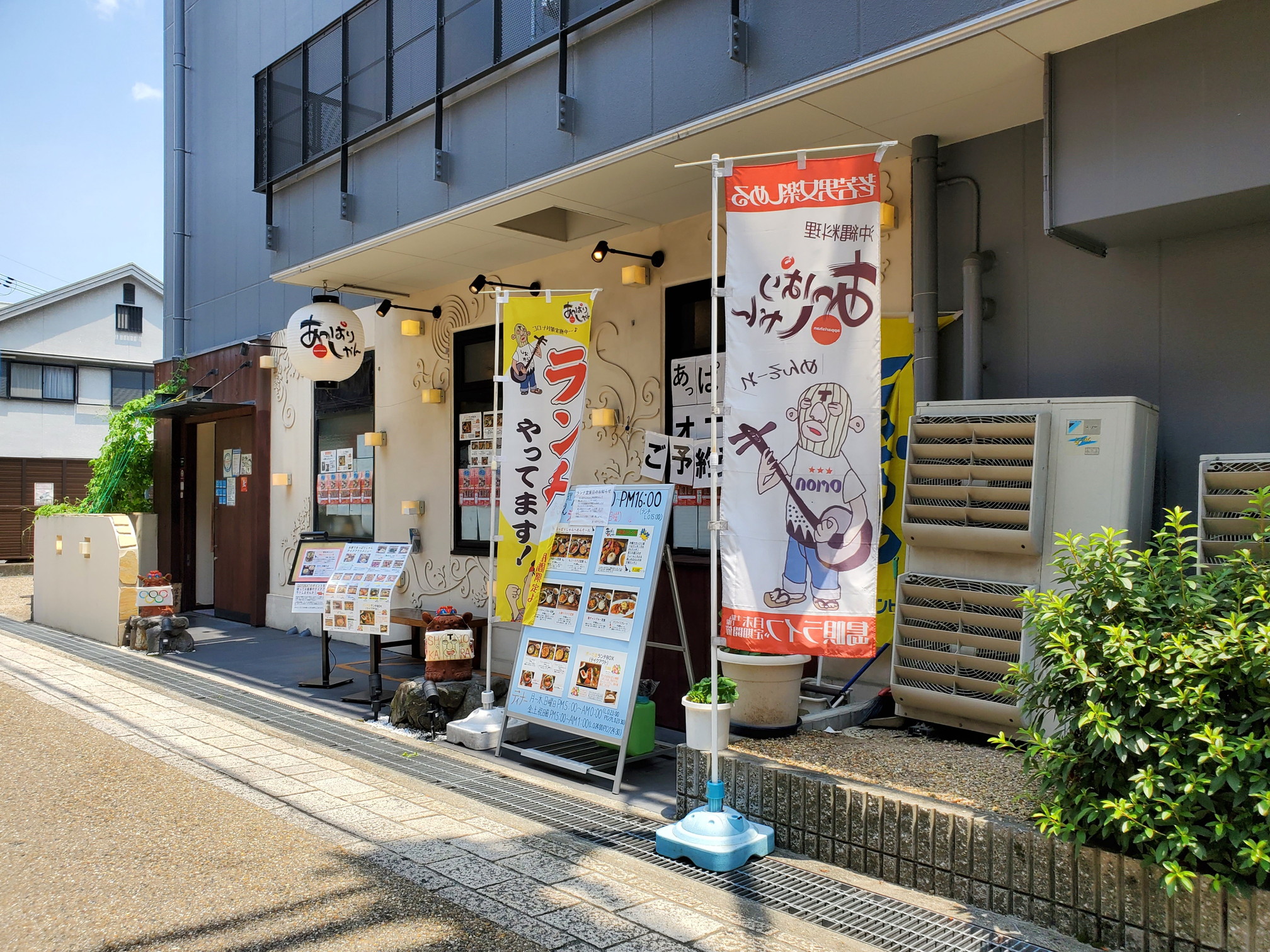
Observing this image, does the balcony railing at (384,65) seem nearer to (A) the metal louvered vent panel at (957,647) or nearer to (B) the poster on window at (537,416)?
(B) the poster on window at (537,416)

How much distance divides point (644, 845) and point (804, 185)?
3423 mm

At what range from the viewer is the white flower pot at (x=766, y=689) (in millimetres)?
5270

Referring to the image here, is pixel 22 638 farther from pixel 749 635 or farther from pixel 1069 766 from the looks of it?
pixel 1069 766

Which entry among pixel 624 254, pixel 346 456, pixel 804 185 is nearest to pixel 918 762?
pixel 804 185

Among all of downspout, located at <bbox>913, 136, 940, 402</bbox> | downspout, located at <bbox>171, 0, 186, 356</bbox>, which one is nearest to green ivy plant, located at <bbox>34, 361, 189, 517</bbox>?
downspout, located at <bbox>171, 0, 186, 356</bbox>

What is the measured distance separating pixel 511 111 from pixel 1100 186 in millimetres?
4320

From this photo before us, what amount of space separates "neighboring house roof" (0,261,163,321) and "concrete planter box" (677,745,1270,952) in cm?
2767

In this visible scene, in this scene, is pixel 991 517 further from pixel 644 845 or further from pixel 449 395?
pixel 449 395

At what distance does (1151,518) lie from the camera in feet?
16.8

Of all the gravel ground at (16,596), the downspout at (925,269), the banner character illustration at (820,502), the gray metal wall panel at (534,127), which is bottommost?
the gravel ground at (16,596)

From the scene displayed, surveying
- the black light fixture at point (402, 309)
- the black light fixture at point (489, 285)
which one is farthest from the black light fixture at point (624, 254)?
the black light fixture at point (402, 309)

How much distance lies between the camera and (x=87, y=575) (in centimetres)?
1245

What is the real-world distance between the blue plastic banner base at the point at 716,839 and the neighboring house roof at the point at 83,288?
2773cm

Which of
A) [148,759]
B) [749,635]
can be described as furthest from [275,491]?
[749,635]
